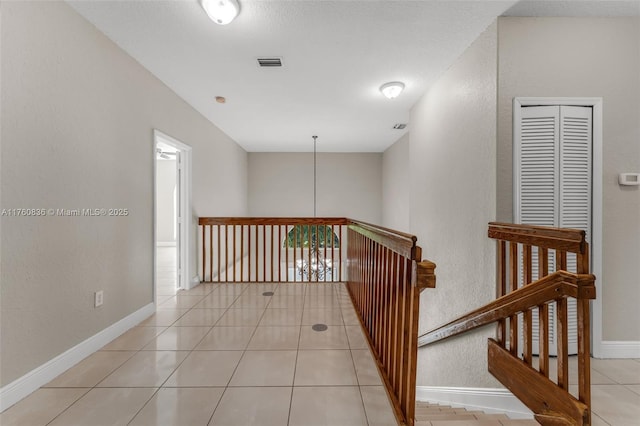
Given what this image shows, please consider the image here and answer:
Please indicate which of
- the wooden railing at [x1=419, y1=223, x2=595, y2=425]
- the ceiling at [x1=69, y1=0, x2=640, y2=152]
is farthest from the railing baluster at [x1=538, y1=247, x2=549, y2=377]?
the ceiling at [x1=69, y1=0, x2=640, y2=152]

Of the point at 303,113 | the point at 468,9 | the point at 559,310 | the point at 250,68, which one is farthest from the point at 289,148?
the point at 559,310

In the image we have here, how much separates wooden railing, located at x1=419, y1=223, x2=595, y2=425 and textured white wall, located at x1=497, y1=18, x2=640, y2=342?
41cm

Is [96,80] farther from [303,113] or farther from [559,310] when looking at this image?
[559,310]

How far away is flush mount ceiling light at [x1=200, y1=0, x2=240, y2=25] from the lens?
76.6 inches

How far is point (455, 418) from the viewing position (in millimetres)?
1979

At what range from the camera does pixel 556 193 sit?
2.25 metres

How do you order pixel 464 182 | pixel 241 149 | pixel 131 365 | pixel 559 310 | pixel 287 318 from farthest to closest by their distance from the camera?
1. pixel 241 149
2. pixel 287 318
3. pixel 464 182
4. pixel 131 365
5. pixel 559 310

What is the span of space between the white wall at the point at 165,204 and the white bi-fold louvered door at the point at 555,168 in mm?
9488

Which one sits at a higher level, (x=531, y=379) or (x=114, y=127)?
(x=114, y=127)

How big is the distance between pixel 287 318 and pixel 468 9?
10.3 ft

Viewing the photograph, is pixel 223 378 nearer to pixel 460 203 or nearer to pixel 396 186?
pixel 460 203

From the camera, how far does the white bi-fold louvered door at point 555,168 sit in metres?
2.24

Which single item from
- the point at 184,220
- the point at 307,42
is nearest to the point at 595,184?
the point at 307,42

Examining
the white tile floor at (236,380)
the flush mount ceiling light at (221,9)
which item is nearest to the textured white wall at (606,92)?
the white tile floor at (236,380)
